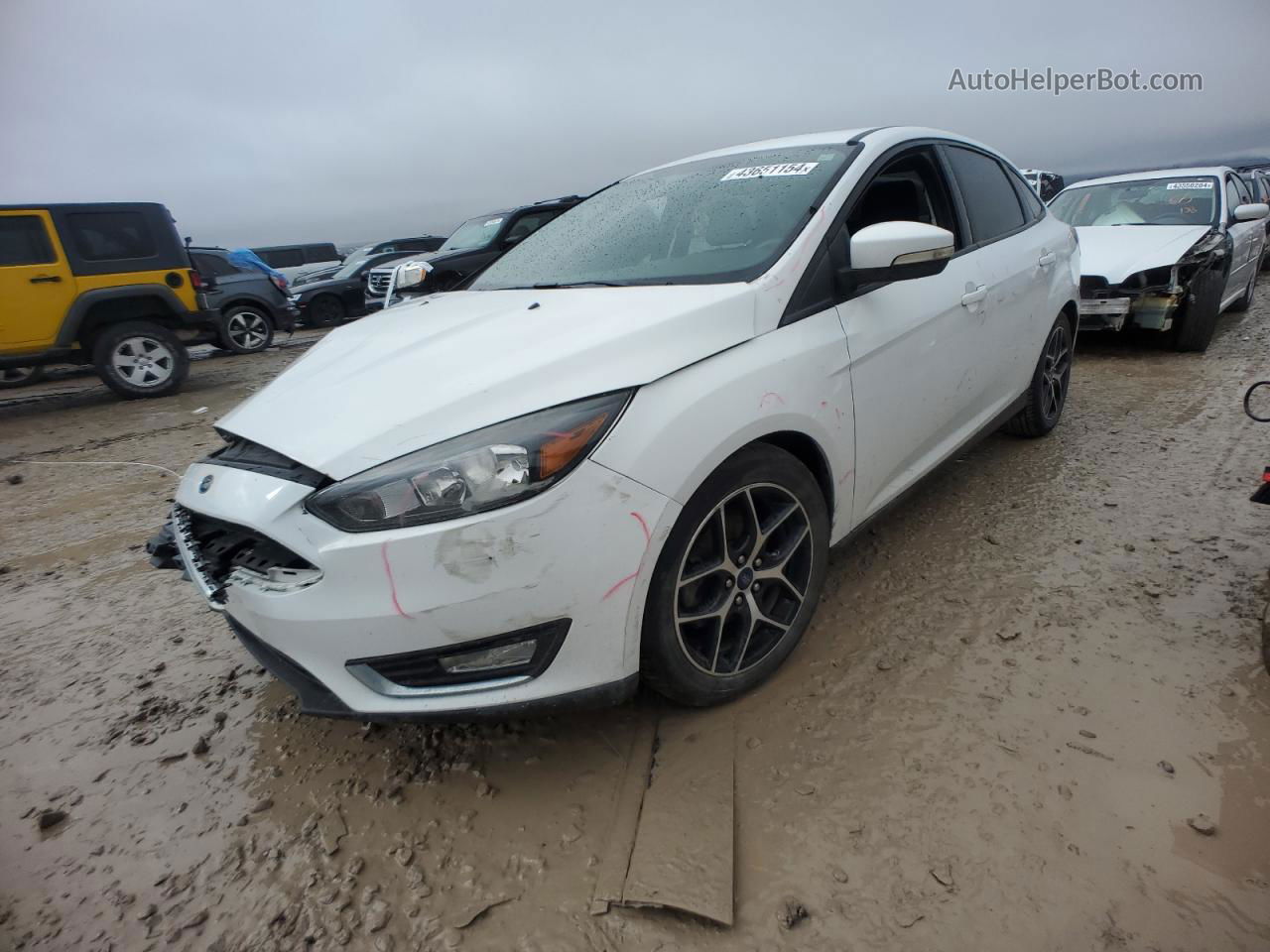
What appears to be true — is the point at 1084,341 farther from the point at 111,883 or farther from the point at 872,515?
the point at 111,883

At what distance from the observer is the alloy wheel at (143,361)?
685 centimetres

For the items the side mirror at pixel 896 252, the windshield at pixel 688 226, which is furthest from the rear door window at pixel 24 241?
the side mirror at pixel 896 252

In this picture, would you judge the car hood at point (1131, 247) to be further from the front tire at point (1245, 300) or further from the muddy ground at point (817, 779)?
the muddy ground at point (817, 779)

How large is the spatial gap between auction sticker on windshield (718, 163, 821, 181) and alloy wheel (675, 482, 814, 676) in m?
1.16

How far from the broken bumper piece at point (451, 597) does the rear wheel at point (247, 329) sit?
8752 millimetres

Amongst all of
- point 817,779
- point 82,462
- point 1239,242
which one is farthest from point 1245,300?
point 82,462

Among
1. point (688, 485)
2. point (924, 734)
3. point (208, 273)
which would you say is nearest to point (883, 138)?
point (688, 485)

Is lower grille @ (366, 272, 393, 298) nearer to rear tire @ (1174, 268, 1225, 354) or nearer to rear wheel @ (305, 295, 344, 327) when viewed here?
rear wheel @ (305, 295, 344, 327)

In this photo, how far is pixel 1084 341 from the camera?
19.9 ft

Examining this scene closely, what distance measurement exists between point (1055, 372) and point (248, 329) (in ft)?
31.3

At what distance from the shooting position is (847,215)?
2107 millimetres

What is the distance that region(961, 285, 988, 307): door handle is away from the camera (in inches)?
99.1

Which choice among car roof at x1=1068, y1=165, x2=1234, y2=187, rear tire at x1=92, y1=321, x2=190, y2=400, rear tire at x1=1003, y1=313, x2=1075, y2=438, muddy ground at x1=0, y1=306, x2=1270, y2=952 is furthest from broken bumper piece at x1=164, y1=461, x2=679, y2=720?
car roof at x1=1068, y1=165, x2=1234, y2=187

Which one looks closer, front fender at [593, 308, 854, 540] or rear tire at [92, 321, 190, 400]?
front fender at [593, 308, 854, 540]
